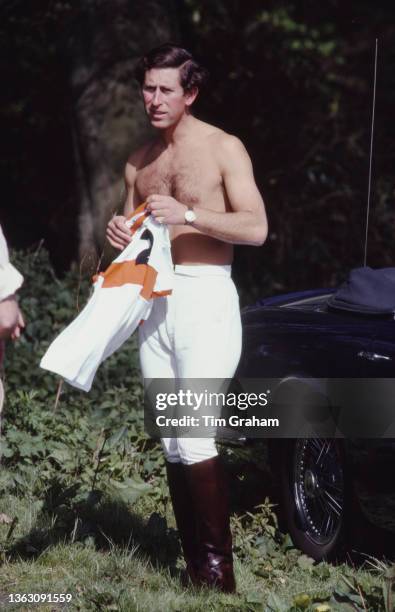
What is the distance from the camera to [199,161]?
4.55 meters

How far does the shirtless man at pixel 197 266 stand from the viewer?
446 cm

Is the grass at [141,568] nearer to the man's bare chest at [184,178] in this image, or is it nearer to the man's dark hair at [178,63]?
the man's bare chest at [184,178]

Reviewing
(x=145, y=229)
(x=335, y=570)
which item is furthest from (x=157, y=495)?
(x=145, y=229)

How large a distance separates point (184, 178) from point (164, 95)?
1.16 ft

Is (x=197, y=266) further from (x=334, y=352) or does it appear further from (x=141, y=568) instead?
(x=141, y=568)

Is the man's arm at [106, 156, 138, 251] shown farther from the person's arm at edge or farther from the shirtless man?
the person's arm at edge

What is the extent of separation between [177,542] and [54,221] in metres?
10.4

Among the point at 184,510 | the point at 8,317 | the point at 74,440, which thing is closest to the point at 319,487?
the point at 184,510

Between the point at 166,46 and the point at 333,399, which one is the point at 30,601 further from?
the point at 166,46

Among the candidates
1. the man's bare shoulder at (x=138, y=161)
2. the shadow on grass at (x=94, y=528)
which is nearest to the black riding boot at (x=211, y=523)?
the shadow on grass at (x=94, y=528)

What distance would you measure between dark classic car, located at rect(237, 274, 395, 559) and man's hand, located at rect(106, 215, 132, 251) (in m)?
1.13

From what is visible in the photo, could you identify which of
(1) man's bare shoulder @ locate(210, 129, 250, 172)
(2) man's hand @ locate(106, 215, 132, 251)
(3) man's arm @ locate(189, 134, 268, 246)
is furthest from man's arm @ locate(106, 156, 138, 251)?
(1) man's bare shoulder @ locate(210, 129, 250, 172)

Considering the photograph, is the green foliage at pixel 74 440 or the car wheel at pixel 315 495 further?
the green foliage at pixel 74 440

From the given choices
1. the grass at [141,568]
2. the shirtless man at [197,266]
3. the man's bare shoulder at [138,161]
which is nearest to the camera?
the grass at [141,568]
